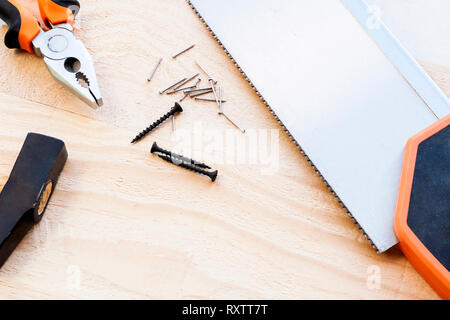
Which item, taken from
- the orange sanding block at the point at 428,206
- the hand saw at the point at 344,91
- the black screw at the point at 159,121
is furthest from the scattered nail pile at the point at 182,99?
the orange sanding block at the point at 428,206

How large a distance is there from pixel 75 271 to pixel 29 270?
107 millimetres

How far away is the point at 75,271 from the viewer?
105 cm

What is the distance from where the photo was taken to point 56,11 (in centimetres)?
118

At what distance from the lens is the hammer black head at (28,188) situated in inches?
40.1

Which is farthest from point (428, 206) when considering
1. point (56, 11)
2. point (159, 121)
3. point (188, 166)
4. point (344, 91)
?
point (56, 11)

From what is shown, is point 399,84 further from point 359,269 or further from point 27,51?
point 27,51

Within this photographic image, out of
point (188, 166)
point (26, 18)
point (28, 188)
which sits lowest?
point (28, 188)

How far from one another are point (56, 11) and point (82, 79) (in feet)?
0.66

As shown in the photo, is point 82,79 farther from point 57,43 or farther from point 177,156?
point 177,156

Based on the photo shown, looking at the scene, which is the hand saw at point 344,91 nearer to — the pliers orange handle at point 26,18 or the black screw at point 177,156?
the black screw at point 177,156

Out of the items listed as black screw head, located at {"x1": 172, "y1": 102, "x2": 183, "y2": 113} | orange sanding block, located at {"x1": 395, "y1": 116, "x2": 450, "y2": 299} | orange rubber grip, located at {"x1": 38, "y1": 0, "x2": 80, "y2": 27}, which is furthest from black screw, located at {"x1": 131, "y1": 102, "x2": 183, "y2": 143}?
orange sanding block, located at {"x1": 395, "y1": 116, "x2": 450, "y2": 299}

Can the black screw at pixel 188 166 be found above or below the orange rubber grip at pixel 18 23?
below

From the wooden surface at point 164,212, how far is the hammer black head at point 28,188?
0.14ft
